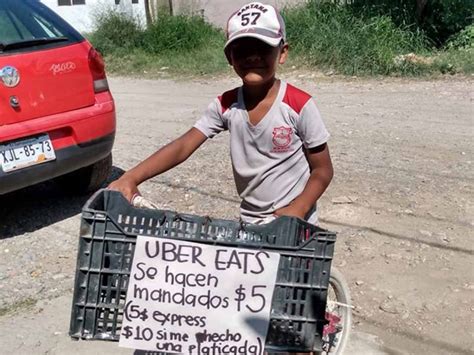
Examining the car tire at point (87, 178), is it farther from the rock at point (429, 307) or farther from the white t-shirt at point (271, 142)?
the white t-shirt at point (271, 142)

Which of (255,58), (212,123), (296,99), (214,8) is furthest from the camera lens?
(214,8)

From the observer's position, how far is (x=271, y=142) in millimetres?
2611

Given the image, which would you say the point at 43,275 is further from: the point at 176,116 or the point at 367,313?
the point at 176,116

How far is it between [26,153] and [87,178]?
0.95 meters

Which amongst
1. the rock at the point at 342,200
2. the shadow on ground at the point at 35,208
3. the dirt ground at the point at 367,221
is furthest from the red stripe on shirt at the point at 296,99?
the shadow on ground at the point at 35,208

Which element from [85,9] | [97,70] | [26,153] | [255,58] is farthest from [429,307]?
[85,9]

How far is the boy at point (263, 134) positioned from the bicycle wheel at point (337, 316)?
46 centimetres

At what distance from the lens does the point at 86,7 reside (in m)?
17.8

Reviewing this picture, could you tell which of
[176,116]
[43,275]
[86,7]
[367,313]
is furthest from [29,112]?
[86,7]

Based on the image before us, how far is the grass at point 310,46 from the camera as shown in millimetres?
10844

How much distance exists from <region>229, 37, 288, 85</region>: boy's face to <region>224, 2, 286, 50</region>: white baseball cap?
0.14ft

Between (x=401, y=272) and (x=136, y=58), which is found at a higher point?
(x=401, y=272)

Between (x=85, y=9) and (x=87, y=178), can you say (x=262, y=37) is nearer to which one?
(x=87, y=178)

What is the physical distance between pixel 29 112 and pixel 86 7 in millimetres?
13982
